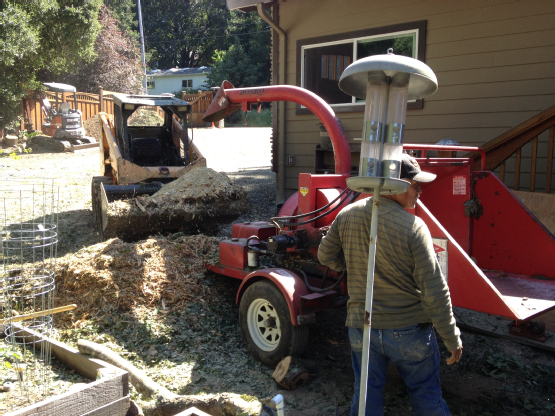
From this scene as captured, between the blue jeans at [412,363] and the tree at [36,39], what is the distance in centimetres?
1893

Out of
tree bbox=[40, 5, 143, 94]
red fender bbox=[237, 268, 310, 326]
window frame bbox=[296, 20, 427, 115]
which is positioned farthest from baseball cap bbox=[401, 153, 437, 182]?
tree bbox=[40, 5, 143, 94]

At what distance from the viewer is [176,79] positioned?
47594 millimetres

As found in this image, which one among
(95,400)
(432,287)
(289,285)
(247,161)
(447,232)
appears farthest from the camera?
(247,161)

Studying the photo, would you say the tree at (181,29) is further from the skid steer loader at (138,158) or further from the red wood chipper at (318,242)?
the red wood chipper at (318,242)

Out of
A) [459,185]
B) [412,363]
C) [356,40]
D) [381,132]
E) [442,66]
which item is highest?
[356,40]

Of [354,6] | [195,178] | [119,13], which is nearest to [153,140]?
[195,178]

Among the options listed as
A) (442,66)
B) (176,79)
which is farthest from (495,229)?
(176,79)

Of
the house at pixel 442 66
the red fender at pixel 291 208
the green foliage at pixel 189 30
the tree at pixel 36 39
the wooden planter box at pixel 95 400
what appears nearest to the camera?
the wooden planter box at pixel 95 400

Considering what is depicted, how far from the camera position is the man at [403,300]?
254cm

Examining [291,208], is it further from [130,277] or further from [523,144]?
[523,144]

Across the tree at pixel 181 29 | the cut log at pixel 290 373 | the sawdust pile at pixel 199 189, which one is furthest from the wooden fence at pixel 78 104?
the tree at pixel 181 29

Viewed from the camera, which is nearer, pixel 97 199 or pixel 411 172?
pixel 411 172

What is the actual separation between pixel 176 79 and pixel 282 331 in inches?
1839

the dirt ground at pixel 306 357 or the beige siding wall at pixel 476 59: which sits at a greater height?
the beige siding wall at pixel 476 59
